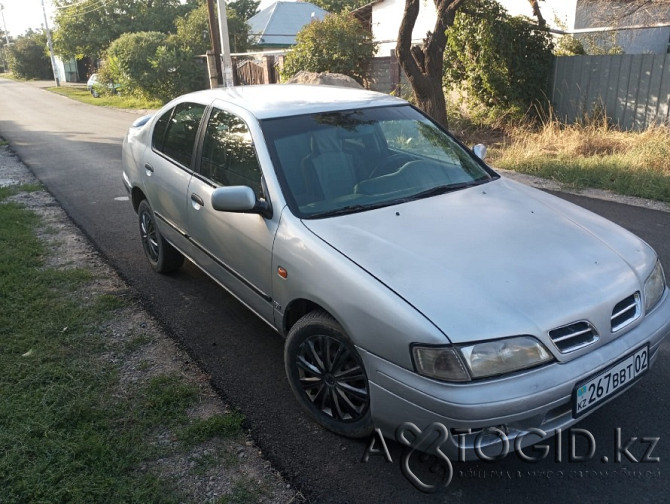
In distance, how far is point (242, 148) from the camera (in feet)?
12.2

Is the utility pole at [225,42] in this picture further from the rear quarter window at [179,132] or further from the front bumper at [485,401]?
the front bumper at [485,401]

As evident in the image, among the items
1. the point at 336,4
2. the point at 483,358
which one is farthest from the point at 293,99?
the point at 336,4

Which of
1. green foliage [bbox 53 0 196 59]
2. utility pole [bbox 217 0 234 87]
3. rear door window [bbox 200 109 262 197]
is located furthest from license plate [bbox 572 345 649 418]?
green foliage [bbox 53 0 196 59]

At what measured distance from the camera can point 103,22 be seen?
1511 inches

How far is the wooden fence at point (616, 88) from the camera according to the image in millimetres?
10633

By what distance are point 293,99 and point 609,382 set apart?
271 centimetres

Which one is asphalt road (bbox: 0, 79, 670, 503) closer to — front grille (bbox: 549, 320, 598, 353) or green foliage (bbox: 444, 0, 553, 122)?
front grille (bbox: 549, 320, 598, 353)

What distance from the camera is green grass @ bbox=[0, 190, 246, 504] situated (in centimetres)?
270

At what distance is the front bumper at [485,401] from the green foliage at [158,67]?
22718mm

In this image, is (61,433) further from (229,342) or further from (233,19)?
(233,19)

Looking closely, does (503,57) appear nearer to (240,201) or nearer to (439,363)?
(240,201)

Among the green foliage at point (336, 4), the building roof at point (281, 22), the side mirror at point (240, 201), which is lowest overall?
the side mirror at point (240, 201)

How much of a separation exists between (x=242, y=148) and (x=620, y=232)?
236 centimetres

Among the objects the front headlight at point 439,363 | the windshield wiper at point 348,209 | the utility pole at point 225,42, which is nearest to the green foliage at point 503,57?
the utility pole at point 225,42
